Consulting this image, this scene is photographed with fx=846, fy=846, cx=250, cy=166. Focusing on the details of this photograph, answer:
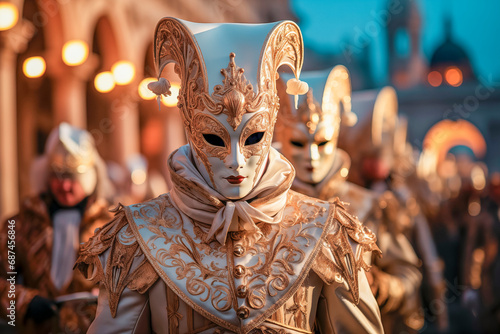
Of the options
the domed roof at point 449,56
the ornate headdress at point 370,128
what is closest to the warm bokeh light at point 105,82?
the ornate headdress at point 370,128

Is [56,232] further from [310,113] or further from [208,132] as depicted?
[208,132]

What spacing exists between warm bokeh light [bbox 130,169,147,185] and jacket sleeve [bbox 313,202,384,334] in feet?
23.9

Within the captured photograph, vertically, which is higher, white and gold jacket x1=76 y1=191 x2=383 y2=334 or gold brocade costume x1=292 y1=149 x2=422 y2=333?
white and gold jacket x1=76 y1=191 x2=383 y2=334

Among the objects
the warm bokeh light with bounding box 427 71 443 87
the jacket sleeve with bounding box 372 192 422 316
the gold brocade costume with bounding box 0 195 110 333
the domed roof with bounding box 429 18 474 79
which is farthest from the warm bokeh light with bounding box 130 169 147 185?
the domed roof with bounding box 429 18 474 79

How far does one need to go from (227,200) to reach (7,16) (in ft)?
19.7

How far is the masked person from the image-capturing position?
3297 millimetres

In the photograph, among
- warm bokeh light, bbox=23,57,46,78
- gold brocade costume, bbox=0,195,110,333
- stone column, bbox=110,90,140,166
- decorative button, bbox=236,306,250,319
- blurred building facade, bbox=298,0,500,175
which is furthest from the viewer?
blurred building facade, bbox=298,0,500,175

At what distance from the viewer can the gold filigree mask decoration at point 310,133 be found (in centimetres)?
530

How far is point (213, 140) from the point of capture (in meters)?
3.37

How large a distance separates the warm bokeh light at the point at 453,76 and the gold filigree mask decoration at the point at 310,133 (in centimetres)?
3513

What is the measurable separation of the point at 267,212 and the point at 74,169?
313 centimetres

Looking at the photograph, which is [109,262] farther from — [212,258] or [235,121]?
[235,121]

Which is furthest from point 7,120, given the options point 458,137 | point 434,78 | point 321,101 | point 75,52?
point 458,137

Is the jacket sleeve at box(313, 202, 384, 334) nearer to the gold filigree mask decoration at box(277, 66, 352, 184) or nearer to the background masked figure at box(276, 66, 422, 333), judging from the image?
the background masked figure at box(276, 66, 422, 333)
